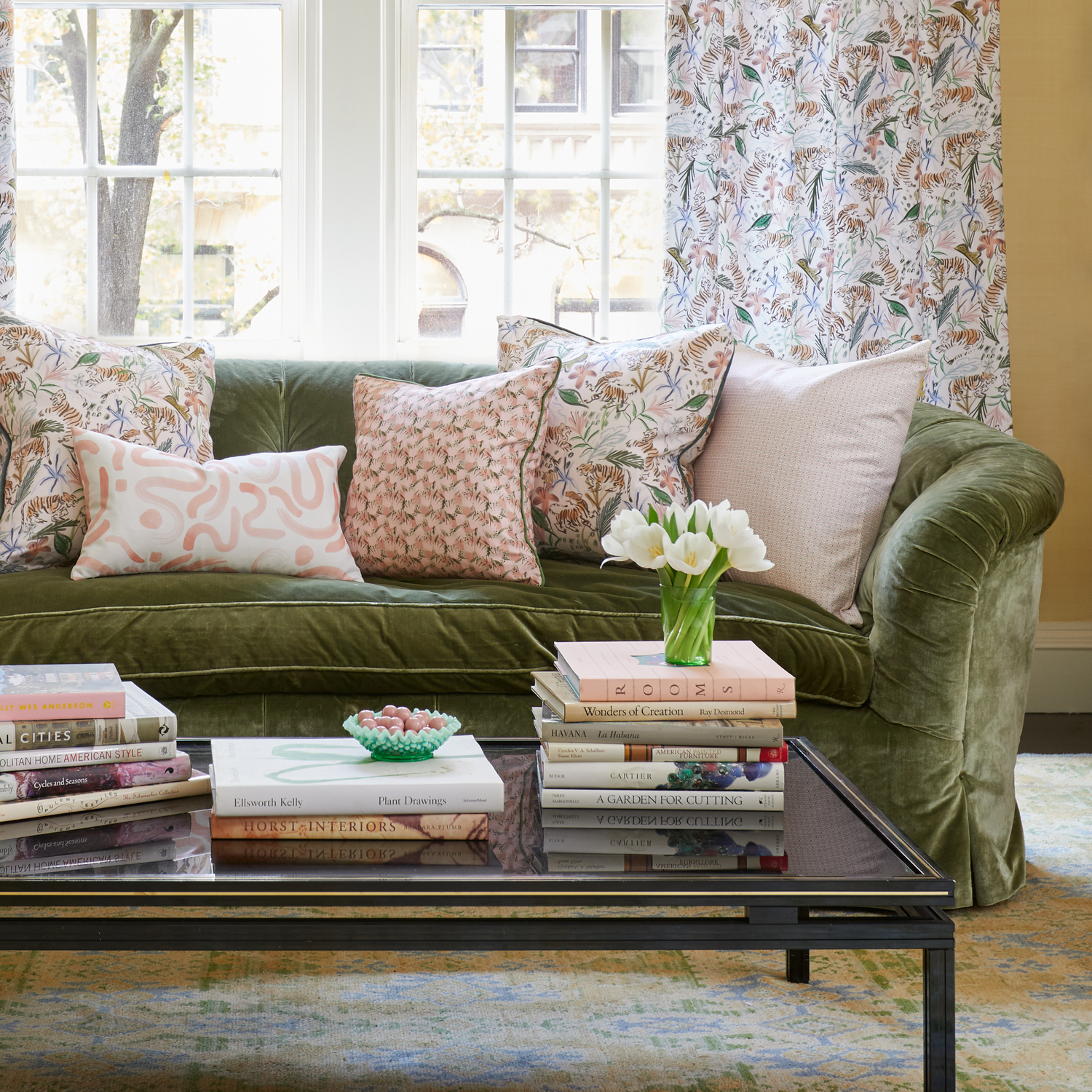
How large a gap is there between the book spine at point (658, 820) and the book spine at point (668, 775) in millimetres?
26

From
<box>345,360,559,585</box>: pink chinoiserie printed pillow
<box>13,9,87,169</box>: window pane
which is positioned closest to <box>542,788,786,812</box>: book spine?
<box>345,360,559,585</box>: pink chinoiserie printed pillow

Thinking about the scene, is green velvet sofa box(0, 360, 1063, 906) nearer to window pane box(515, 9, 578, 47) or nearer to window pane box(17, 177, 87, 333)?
window pane box(17, 177, 87, 333)

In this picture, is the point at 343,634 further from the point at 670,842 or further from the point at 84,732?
the point at 670,842

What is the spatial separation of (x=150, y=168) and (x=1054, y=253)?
2.61m

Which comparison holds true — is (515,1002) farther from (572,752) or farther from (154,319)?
(154,319)

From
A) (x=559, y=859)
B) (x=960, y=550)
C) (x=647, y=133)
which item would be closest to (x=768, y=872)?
(x=559, y=859)

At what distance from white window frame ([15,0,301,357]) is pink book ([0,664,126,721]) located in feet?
7.37

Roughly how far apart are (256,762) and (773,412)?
58.4 inches

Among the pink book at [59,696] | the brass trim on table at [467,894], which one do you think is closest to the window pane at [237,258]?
the pink book at [59,696]

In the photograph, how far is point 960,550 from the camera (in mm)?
1949

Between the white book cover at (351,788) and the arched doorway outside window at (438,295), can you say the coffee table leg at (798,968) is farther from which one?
the arched doorway outside window at (438,295)

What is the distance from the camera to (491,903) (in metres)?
1.04

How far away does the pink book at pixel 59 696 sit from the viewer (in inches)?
46.4

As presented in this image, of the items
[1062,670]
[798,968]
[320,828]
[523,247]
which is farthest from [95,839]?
[1062,670]
